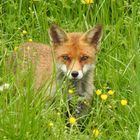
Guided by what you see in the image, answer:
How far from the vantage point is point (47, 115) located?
5004 millimetres

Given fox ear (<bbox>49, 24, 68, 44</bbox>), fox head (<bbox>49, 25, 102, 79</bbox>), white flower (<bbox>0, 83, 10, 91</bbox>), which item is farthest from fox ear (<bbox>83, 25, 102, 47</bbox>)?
white flower (<bbox>0, 83, 10, 91</bbox>)

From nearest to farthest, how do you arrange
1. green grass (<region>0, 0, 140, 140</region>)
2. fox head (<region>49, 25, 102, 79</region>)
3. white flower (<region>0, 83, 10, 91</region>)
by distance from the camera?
1. green grass (<region>0, 0, 140, 140</region>)
2. white flower (<region>0, 83, 10, 91</region>)
3. fox head (<region>49, 25, 102, 79</region>)

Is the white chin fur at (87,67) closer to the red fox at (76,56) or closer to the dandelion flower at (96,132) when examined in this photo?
the red fox at (76,56)

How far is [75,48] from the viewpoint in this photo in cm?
632

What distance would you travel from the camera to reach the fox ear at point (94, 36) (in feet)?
20.7

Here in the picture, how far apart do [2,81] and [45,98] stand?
1.59ft

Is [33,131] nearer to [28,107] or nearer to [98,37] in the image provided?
[28,107]

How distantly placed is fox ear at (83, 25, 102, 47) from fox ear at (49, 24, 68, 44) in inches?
8.4

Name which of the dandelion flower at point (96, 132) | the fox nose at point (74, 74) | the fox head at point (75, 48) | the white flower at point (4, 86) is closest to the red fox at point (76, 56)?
the fox head at point (75, 48)

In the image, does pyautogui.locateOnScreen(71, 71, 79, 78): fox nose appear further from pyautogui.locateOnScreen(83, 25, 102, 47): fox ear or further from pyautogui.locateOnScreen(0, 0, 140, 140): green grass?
pyautogui.locateOnScreen(83, 25, 102, 47): fox ear

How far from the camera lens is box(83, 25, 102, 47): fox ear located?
6306 millimetres

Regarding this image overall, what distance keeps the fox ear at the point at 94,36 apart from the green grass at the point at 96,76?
0.24 meters

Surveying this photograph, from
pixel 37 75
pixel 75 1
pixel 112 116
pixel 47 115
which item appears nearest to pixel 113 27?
pixel 75 1

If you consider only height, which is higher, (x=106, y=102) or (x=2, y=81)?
(x=2, y=81)
